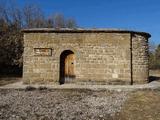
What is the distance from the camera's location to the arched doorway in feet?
57.5

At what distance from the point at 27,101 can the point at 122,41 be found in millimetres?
8642

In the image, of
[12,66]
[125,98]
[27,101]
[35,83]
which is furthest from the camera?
[12,66]

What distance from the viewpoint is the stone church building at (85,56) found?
1697 cm

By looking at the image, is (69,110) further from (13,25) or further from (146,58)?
(13,25)

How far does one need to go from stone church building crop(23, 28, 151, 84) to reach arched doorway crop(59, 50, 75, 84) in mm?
166

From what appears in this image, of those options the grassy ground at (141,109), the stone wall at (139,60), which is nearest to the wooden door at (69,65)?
the stone wall at (139,60)

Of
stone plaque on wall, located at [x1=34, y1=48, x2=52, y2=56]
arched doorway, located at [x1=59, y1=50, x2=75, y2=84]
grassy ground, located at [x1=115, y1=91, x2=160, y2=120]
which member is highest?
stone plaque on wall, located at [x1=34, y1=48, x2=52, y2=56]

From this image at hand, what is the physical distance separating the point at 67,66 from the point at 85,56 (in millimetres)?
1540

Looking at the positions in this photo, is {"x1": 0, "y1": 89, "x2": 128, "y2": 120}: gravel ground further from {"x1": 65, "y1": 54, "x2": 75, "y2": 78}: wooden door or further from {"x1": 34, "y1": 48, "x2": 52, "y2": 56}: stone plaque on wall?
{"x1": 34, "y1": 48, "x2": 52, "y2": 56}: stone plaque on wall

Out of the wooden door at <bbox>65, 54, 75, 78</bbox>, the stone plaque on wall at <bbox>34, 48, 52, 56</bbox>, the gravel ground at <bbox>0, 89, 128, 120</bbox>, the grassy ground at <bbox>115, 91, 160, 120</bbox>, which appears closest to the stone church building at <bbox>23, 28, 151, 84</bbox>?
the stone plaque on wall at <bbox>34, 48, 52, 56</bbox>

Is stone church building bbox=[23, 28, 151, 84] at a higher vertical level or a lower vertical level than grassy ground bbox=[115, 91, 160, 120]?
higher

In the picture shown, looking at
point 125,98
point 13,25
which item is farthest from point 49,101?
point 13,25

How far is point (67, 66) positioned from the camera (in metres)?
17.6

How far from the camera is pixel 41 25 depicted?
33938 mm
